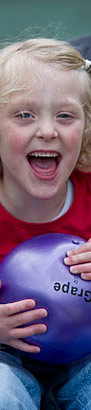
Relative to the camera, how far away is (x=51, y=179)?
48.4 inches

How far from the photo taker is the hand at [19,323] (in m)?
1.12

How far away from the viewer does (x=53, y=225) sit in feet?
4.41

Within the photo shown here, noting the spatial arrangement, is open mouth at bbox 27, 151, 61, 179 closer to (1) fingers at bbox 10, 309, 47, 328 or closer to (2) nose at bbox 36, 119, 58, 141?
(2) nose at bbox 36, 119, 58, 141

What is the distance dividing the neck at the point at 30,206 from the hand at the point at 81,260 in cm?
20

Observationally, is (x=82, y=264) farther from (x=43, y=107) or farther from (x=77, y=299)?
(x=43, y=107)

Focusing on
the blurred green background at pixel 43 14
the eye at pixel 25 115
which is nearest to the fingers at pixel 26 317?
the eye at pixel 25 115

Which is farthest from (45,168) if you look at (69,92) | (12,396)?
(12,396)

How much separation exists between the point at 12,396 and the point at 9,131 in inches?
18.2

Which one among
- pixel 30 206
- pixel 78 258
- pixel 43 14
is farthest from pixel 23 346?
pixel 43 14

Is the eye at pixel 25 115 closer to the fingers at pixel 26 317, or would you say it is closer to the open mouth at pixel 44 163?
the open mouth at pixel 44 163

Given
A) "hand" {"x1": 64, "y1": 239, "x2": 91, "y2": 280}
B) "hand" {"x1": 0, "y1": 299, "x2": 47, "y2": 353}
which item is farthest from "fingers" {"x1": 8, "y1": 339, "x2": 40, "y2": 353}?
"hand" {"x1": 64, "y1": 239, "x2": 91, "y2": 280}

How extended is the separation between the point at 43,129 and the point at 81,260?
0.77 feet

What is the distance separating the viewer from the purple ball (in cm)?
112

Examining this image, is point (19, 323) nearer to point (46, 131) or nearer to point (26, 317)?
point (26, 317)
